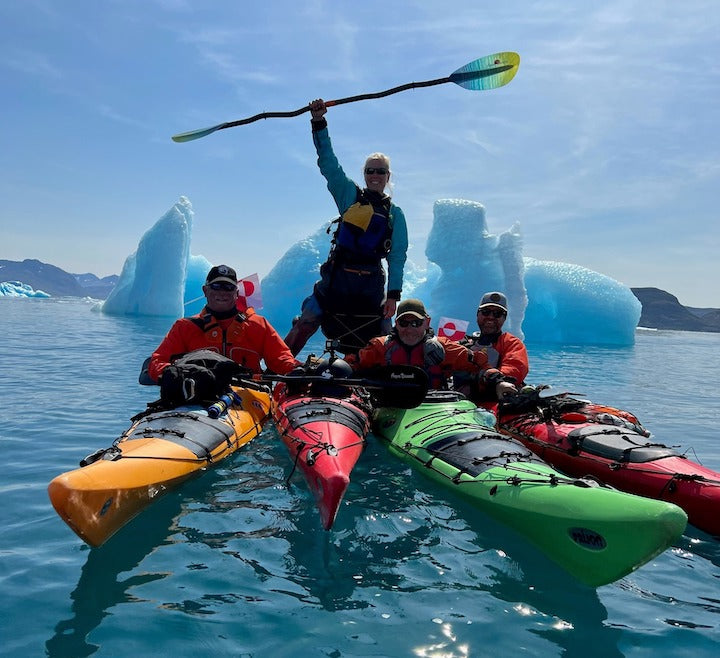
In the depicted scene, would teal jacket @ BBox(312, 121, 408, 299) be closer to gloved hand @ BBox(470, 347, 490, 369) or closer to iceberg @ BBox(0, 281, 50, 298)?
gloved hand @ BBox(470, 347, 490, 369)

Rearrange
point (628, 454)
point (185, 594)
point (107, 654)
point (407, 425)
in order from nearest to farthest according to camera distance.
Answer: point (107, 654) → point (185, 594) → point (628, 454) → point (407, 425)

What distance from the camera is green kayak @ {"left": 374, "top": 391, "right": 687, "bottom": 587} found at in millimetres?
2756

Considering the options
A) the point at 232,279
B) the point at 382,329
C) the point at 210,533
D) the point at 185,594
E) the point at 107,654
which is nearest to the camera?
the point at 107,654

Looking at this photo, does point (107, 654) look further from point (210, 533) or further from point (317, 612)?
point (210, 533)

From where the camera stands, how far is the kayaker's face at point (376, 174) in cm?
600

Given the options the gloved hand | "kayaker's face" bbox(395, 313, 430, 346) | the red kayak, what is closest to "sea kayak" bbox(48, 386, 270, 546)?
"kayaker's face" bbox(395, 313, 430, 346)

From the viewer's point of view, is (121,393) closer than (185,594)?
No

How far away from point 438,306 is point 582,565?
64.1ft

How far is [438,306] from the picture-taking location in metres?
22.3

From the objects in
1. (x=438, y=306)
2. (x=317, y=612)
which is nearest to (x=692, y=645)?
(x=317, y=612)

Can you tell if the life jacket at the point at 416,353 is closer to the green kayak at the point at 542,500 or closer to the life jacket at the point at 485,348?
the green kayak at the point at 542,500

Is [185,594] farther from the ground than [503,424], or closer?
closer

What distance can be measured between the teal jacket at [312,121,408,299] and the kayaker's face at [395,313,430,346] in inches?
33.0

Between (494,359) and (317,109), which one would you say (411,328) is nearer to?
(494,359)
